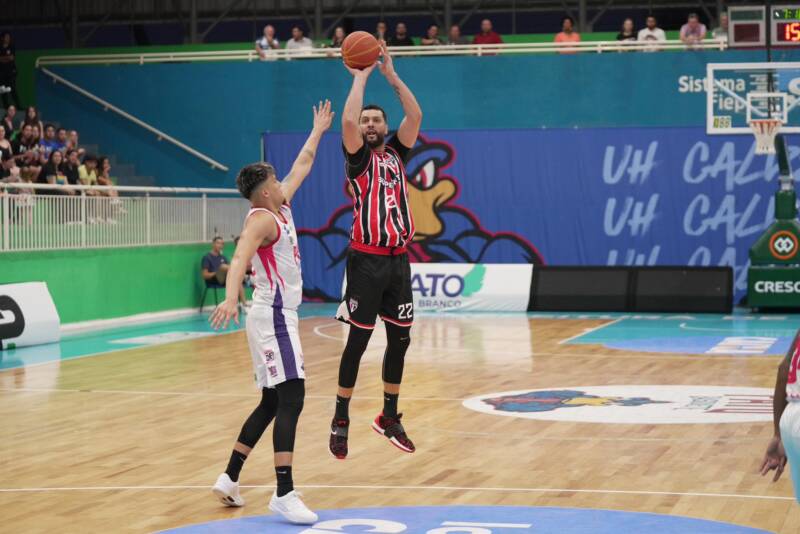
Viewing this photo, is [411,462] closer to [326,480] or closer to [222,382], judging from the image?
[326,480]

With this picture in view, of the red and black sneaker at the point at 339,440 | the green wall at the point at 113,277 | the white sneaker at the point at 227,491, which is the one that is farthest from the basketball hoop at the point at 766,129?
the white sneaker at the point at 227,491

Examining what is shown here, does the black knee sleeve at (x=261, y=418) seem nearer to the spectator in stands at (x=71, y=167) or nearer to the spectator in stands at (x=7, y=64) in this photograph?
the spectator in stands at (x=71, y=167)

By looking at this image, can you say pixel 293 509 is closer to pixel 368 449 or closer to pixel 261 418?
pixel 261 418

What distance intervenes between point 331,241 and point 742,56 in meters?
8.19

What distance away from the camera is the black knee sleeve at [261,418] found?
24.5 ft

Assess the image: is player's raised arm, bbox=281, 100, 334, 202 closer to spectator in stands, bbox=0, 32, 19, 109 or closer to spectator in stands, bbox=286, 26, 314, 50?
spectator in stands, bbox=0, 32, 19, 109

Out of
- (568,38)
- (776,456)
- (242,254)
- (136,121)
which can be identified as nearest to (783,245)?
(568,38)

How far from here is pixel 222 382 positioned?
44.1 feet

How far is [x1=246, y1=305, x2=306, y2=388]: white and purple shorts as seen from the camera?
23.7ft

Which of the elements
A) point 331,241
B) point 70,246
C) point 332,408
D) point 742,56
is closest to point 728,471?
point 332,408

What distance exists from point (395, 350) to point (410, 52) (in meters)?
17.0

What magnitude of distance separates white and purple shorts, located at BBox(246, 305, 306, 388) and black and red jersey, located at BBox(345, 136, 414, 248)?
1.32 m

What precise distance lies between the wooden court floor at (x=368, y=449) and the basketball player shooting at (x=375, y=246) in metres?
0.61

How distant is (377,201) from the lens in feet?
27.9
